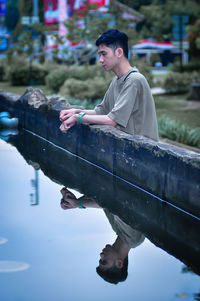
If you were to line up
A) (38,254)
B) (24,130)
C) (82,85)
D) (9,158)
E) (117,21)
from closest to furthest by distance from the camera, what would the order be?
(38,254) < (9,158) < (24,130) < (82,85) < (117,21)

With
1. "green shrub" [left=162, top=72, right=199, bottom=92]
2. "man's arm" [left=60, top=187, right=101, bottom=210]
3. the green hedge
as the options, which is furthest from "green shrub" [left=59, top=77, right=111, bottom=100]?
"man's arm" [left=60, top=187, right=101, bottom=210]

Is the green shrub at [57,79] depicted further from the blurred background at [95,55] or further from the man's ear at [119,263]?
the man's ear at [119,263]

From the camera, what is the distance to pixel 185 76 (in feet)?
70.0

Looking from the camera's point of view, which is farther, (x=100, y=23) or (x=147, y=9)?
(x=147, y=9)

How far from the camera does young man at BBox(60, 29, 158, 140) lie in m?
4.81

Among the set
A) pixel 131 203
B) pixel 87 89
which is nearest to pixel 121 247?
pixel 131 203

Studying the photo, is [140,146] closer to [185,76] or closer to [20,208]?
[20,208]

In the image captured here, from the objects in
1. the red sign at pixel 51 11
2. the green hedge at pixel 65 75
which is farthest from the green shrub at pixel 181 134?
the red sign at pixel 51 11

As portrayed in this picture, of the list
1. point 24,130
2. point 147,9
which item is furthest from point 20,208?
point 147,9

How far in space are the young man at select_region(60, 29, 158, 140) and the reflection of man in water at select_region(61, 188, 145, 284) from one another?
35.3 inches

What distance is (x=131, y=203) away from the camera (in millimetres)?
4398

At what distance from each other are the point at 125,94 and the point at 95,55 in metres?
26.3

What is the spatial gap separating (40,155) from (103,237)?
9.27 feet

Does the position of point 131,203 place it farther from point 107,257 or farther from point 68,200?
point 107,257
